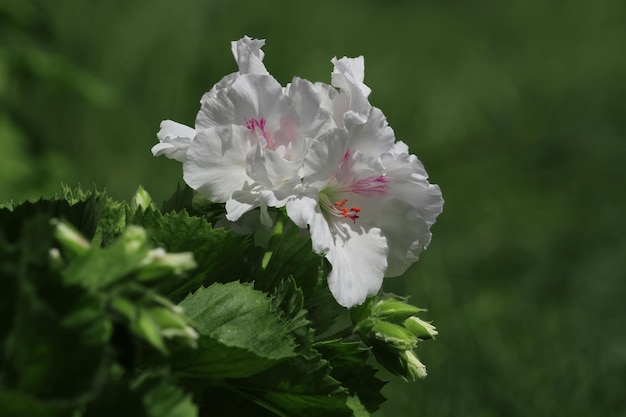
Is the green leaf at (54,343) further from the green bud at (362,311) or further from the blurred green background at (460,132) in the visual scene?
the blurred green background at (460,132)

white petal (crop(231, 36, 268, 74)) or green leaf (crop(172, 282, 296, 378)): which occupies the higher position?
white petal (crop(231, 36, 268, 74))

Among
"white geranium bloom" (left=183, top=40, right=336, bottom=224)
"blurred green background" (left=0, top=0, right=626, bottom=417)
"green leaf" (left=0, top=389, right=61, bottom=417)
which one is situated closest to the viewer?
"green leaf" (left=0, top=389, right=61, bottom=417)

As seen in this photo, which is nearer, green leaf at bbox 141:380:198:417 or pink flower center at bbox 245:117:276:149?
green leaf at bbox 141:380:198:417

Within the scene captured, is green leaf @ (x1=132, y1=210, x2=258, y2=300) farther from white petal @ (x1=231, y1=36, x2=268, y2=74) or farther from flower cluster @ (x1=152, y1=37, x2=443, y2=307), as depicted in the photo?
white petal @ (x1=231, y1=36, x2=268, y2=74)

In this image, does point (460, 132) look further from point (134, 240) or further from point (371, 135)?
point (134, 240)

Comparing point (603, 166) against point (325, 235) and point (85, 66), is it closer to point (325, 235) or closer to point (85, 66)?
point (85, 66)

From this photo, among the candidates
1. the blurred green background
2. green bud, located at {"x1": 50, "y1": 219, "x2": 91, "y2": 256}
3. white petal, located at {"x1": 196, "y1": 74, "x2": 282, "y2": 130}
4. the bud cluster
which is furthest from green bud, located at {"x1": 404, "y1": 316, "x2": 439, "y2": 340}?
the blurred green background

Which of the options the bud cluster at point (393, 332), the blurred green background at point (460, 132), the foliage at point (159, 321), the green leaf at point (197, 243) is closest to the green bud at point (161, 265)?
the foliage at point (159, 321)
